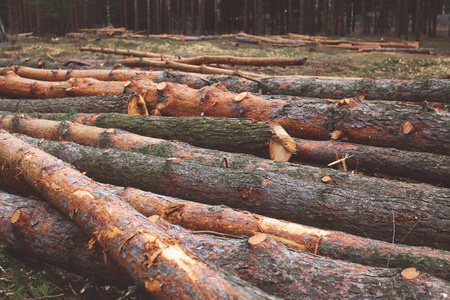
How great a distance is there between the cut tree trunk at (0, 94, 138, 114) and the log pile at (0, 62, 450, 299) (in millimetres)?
58

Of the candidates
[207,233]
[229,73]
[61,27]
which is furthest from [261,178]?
[61,27]

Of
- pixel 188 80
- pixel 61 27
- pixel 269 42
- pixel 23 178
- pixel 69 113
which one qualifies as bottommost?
pixel 23 178

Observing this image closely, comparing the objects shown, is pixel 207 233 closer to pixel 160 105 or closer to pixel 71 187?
pixel 71 187

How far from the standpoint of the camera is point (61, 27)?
4066 cm

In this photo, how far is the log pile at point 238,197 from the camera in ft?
7.79

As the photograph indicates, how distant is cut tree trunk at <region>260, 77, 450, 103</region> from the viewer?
6230 millimetres

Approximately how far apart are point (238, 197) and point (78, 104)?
4676mm

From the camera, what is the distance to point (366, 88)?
22.1 ft

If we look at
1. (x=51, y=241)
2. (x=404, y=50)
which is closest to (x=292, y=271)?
(x=51, y=241)

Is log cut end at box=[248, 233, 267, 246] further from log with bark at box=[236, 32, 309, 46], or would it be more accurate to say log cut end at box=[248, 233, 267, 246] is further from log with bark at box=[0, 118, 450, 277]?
log with bark at box=[236, 32, 309, 46]

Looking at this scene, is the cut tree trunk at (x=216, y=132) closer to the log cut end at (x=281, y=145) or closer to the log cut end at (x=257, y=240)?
the log cut end at (x=281, y=145)

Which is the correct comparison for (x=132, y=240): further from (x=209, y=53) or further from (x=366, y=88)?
(x=209, y=53)

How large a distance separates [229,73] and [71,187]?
6.47 m

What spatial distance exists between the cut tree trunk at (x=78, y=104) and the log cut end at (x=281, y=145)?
3.02 metres
